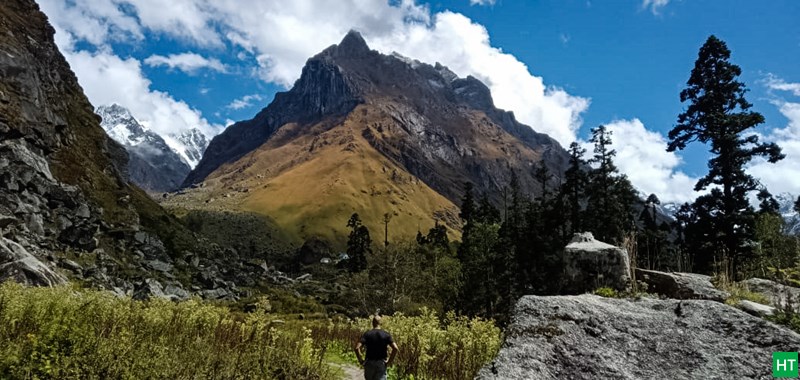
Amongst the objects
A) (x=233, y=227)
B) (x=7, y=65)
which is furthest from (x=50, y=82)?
(x=233, y=227)

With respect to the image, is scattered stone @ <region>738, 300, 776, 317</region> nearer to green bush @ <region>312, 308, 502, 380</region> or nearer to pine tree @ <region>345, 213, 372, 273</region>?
green bush @ <region>312, 308, 502, 380</region>

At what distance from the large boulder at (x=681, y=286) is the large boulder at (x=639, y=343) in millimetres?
3429

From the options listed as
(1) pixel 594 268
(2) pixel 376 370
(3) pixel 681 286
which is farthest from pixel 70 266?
(3) pixel 681 286

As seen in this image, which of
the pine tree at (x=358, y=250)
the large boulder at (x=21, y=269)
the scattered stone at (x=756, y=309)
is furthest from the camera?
the pine tree at (x=358, y=250)

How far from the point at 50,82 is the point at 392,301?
57384mm

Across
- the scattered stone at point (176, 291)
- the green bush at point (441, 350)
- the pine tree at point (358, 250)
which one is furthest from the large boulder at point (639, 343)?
the pine tree at point (358, 250)

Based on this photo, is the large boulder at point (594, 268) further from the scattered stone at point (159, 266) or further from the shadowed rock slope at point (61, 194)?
the scattered stone at point (159, 266)

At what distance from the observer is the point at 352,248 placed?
112062 millimetres

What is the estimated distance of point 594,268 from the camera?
14414 millimetres

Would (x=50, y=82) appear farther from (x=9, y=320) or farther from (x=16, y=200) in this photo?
(x=9, y=320)

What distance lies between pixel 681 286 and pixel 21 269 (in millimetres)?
27953

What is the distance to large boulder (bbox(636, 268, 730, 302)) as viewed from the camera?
12.2 meters

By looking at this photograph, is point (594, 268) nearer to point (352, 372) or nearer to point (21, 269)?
point (352, 372)

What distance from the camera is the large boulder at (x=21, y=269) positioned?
22.5m
